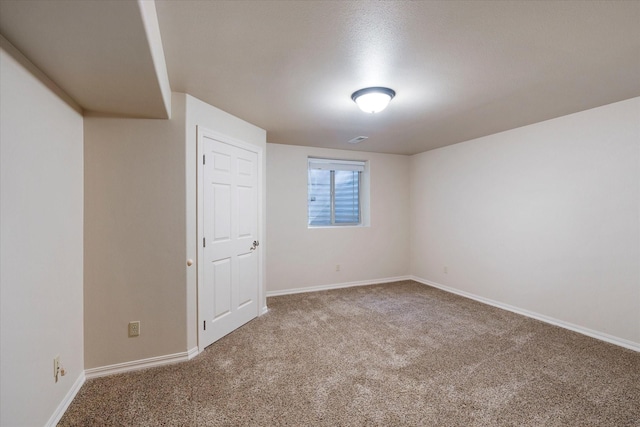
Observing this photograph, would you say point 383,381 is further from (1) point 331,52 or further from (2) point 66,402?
(1) point 331,52

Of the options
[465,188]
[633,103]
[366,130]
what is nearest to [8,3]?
[366,130]

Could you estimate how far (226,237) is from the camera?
2957 millimetres

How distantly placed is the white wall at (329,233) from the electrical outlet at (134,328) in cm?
203

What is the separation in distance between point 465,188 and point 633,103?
6.21 ft

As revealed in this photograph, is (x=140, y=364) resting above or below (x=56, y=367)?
below

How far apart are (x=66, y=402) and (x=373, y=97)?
10.2 feet

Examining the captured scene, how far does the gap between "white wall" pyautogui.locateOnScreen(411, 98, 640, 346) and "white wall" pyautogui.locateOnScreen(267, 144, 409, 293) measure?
0.75 metres

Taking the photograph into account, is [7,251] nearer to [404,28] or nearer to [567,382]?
[404,28]

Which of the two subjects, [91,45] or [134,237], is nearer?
[91,45]

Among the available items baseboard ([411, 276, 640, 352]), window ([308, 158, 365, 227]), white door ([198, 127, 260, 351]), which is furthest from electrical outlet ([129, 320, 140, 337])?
baseboard ([411, 276, 640, 352])

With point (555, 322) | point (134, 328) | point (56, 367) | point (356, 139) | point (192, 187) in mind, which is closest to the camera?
point (56, 367)

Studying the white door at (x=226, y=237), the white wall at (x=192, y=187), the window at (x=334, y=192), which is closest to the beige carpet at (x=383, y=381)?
the white door at (x=226, y=237)

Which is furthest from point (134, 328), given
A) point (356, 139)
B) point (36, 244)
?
point (356, 139)

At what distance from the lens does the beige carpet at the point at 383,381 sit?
1772 mm
